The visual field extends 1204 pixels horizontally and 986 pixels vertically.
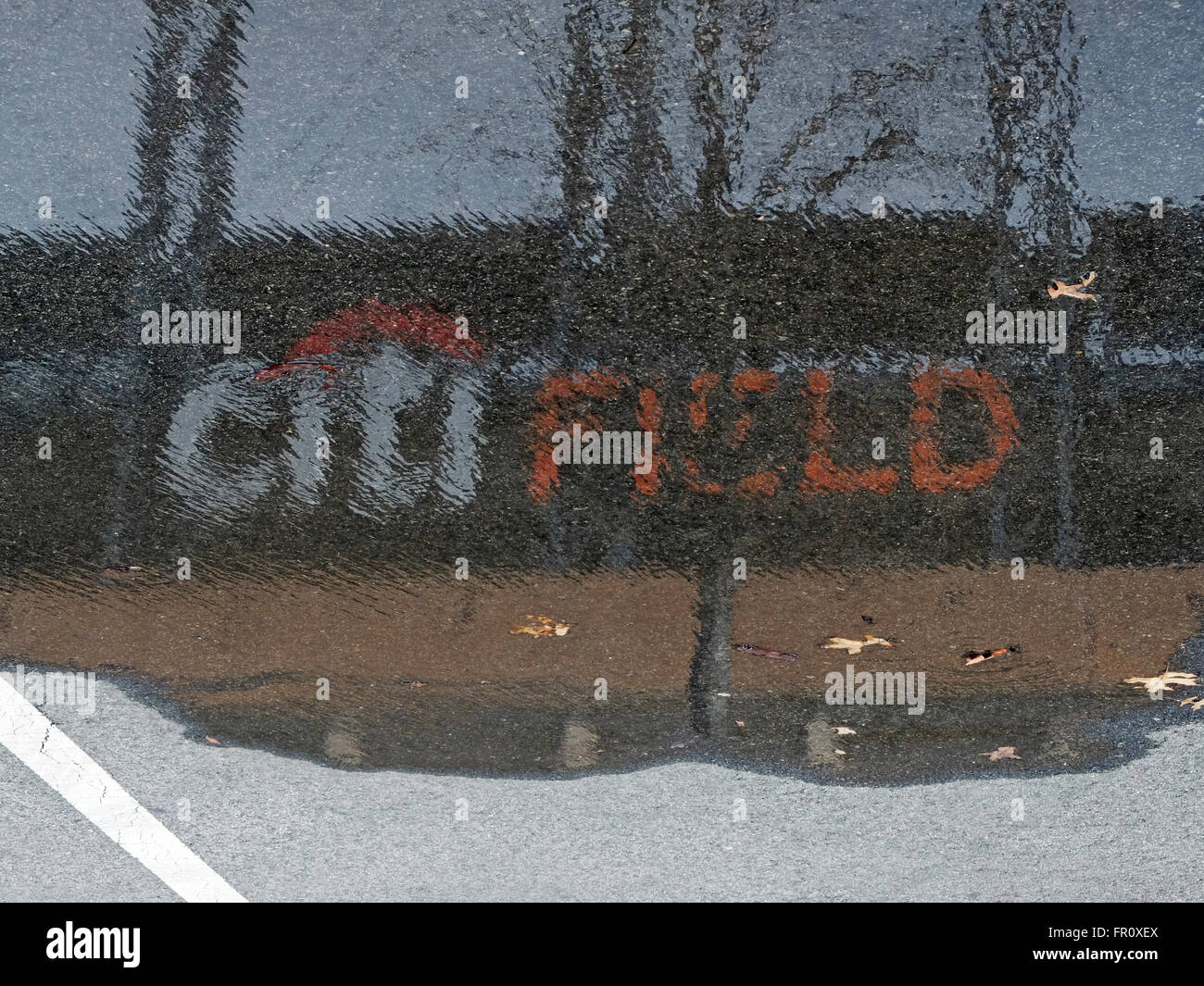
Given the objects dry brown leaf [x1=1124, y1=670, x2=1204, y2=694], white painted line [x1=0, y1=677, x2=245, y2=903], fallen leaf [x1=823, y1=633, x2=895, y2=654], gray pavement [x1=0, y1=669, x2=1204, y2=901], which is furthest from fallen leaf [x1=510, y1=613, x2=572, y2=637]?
dry brown leaf [x1=1124, y1=670, x2=1204, y2=694]

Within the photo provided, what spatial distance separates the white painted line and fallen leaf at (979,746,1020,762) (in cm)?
319

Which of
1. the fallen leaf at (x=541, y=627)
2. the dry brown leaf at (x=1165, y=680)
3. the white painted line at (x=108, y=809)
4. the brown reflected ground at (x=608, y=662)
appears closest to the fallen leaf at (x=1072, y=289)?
the brown reflected ground at (x=608, y=662)

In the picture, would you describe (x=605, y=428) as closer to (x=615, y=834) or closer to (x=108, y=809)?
(x=615, y=834)

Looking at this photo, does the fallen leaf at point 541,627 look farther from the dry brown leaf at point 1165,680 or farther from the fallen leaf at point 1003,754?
the dry brown leaf at point 1165,680

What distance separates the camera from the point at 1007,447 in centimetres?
312

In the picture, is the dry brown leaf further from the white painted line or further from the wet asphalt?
the white painted line

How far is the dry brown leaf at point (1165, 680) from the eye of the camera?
3141 mm

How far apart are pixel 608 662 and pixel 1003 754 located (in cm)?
168

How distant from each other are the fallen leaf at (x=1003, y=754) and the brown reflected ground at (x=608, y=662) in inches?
1.3

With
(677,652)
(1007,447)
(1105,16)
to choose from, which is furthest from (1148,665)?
(1105,16)

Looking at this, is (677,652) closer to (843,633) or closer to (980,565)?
(843,633)

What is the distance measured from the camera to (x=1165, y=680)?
3.15 metres

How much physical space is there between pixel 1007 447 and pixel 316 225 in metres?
2.99

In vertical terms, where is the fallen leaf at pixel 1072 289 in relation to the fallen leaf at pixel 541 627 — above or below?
above
